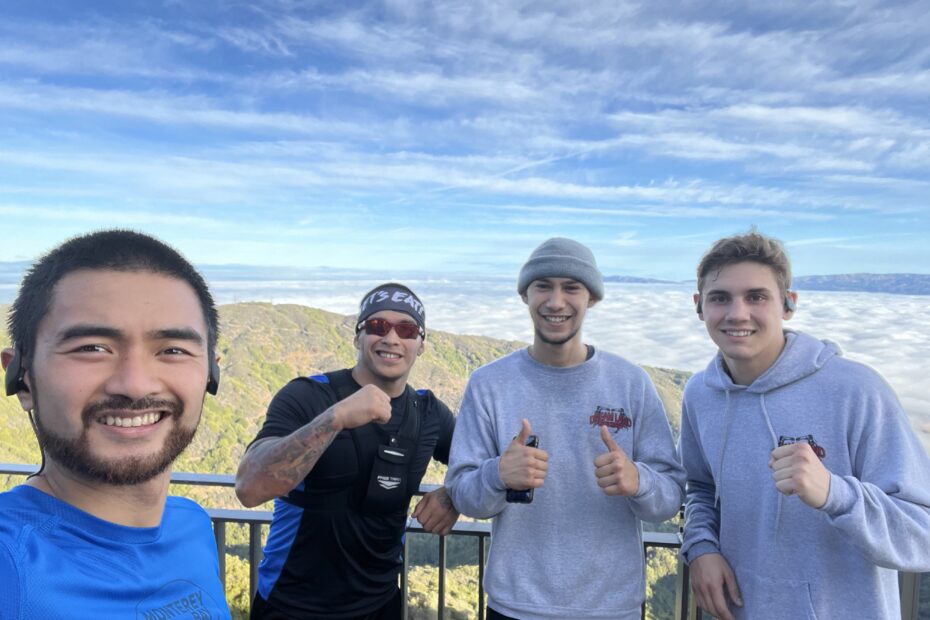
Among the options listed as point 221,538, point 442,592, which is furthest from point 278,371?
point 442,592

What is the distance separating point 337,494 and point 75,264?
4.93ft

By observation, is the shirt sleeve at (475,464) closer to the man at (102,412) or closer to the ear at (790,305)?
the man at (102,412)

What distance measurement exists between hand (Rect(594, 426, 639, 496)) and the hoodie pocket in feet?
2.04

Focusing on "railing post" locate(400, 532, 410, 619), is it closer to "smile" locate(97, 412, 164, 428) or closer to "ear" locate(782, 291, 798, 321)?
"smile" locate(97, 412, 164, 428)

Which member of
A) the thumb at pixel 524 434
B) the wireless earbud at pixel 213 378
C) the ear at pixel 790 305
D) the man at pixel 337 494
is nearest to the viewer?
the wireless earbud at pixel 213 378

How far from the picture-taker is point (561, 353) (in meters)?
2.52

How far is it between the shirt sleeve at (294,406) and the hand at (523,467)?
3.15 ft

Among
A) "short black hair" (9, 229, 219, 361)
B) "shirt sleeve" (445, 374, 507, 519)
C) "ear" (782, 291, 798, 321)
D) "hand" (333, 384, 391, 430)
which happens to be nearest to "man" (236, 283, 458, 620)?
"hand" (333, 384, 391, 430)

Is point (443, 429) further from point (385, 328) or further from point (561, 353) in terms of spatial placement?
point (561, 353)

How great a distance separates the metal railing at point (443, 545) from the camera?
2732 millimetres

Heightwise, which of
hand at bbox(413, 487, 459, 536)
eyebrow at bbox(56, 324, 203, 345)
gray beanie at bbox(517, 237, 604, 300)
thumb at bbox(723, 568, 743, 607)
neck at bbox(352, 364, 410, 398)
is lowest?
thumb at bbox(723, 568, 743, 607)

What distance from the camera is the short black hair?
142 cm

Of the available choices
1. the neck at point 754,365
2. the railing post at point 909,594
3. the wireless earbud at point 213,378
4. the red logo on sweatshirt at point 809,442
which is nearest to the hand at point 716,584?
the red logo on sweatshirt at point 809,442

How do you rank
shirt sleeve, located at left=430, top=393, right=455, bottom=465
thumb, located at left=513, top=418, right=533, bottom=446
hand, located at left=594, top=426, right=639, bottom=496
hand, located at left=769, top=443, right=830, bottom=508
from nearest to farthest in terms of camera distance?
→ hand, located at left=769, top=443, right=830, bottom=508 → hand, located at left=594, top=426, right=639, bottom=496 → thumb, located at left=513, top=418, right=533, bottom=446 → shirt sleeve, located at left=430, top=393, right=455, bottom=465
